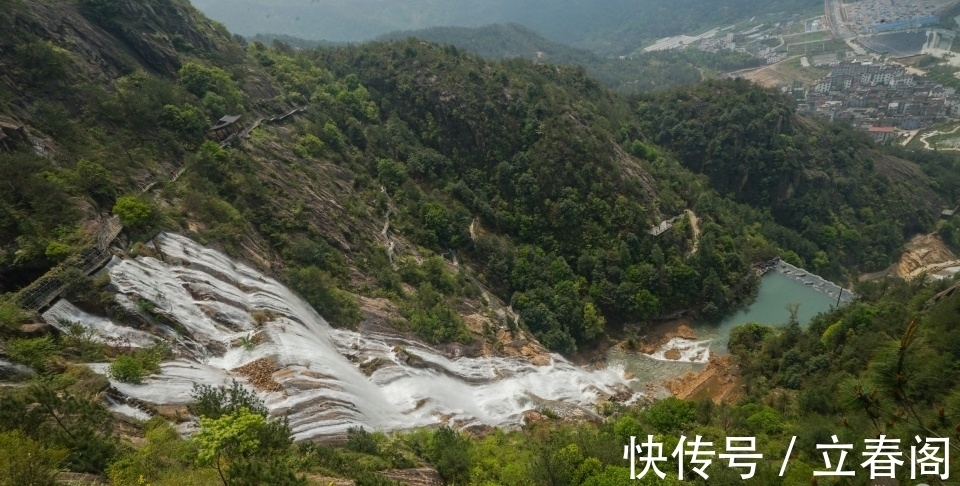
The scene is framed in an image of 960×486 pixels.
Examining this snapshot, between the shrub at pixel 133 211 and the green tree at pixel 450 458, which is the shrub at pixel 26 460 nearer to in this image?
the green tree at pixel 450 458

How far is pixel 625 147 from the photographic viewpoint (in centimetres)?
7925

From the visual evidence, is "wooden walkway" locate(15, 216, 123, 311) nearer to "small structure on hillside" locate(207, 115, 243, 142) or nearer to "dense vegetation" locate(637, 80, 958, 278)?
"small structure on hillside" locate(207, 115, 243, 142)

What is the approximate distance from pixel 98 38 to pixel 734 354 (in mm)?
72950

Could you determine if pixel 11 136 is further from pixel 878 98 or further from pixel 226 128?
pixel 878 98

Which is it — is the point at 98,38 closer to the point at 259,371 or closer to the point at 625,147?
the point at 259,371

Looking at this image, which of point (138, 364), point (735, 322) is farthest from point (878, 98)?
point (138, 364)

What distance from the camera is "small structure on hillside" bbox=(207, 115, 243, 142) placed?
165ft

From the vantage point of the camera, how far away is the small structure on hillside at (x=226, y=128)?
50.2 meters

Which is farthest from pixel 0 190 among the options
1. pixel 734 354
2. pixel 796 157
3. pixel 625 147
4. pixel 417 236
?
pixel 796 157

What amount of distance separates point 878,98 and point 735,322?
146762 mm

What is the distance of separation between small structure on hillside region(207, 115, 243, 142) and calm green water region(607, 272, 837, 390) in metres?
47.7

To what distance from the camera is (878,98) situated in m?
156

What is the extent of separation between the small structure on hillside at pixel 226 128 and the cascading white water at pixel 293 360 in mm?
19372

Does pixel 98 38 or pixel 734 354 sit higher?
pixel 98 38
